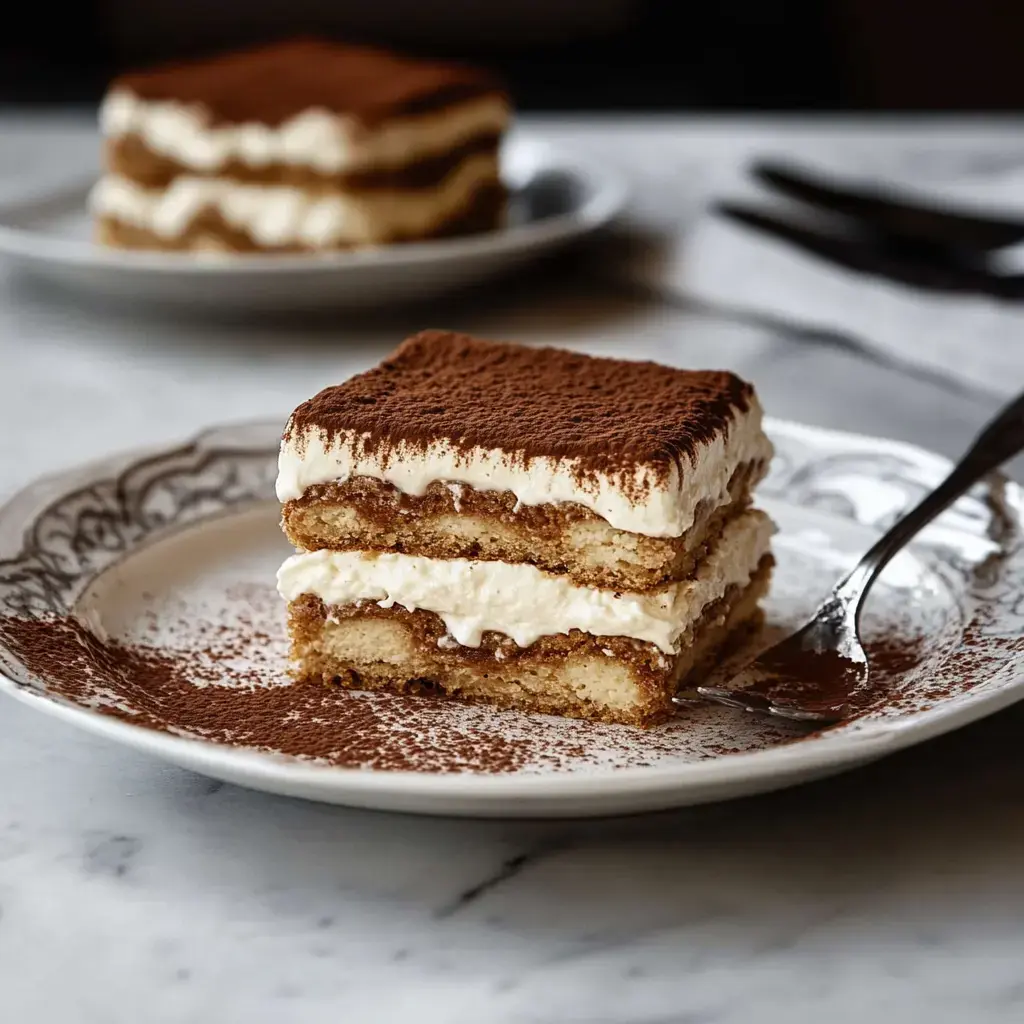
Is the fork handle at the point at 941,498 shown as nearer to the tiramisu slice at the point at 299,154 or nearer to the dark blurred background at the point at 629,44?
the tiramisu slice at the point at 299,154

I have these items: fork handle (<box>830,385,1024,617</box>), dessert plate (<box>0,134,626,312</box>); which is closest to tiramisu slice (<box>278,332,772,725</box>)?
fork handle (<box>830,385,1024,617</box>)

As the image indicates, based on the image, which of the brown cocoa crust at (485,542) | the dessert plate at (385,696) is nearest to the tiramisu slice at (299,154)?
the dessert plate at (385,696)

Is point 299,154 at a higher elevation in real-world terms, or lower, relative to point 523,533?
higher

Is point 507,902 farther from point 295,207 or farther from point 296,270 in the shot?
point 295,207

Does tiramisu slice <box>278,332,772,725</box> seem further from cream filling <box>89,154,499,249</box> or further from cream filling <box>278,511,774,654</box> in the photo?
cream filling <box>89,154,499,249</box>

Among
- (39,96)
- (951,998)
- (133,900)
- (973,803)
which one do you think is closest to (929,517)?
(973,803)

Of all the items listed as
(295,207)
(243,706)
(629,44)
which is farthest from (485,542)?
(629,44)
